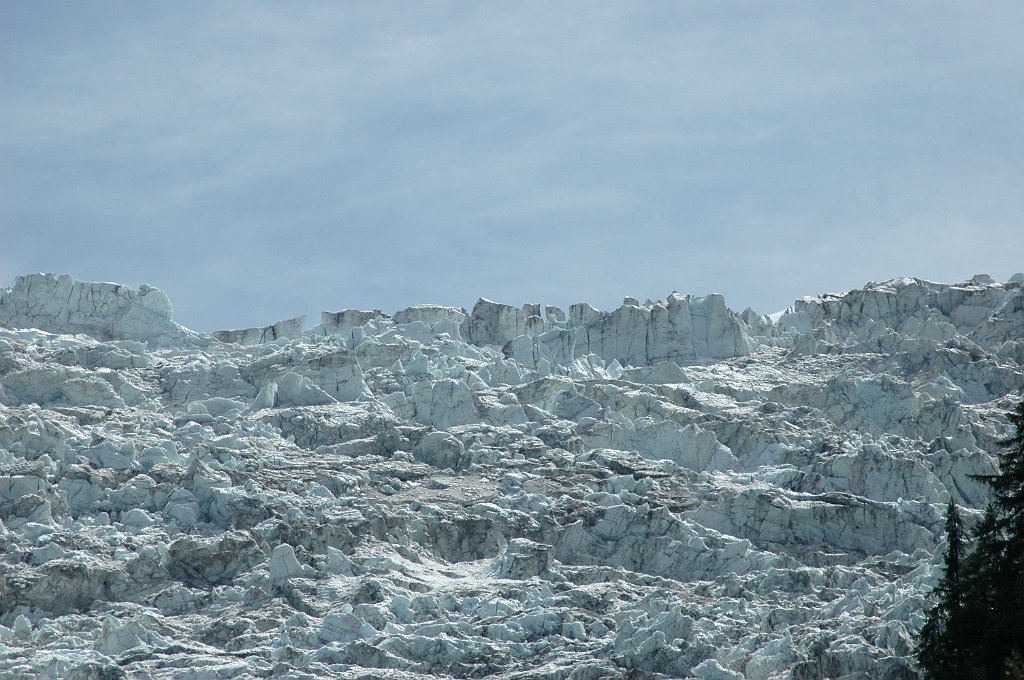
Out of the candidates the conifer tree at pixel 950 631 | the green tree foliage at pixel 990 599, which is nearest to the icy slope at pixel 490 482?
the conifer tree at pixel 950 631

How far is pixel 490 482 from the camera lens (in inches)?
3866

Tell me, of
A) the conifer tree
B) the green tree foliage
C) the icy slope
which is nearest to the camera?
the green tree foliage

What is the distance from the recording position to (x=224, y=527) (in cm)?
9081

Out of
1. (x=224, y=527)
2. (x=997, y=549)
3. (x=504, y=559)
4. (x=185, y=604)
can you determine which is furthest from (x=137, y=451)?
(x=997, y=549)

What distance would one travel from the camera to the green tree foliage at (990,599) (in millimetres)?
56656

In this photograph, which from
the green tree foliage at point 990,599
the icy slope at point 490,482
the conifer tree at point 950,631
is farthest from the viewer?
the icy slope at point 490,482

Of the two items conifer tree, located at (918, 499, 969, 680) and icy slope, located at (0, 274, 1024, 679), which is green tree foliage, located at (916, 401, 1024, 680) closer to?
conifer tree, located at (918, 499, 969, 680)

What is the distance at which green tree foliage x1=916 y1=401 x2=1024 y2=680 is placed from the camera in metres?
56.7

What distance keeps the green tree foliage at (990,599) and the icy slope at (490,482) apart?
15.3 metres

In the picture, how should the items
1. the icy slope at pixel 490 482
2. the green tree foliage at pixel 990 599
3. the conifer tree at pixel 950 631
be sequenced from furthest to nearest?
the icy slope at pixel 490 482, the conifer tree at pixel 950 631, the green tree foliage at pixel 990 599

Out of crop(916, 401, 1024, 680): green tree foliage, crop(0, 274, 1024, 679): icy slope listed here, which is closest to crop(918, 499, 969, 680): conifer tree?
crop(916, 401, 1024, 680): green tree foliage

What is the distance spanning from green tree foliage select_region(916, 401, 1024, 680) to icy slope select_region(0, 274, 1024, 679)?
50.0ft

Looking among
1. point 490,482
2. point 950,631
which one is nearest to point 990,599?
point 950,631

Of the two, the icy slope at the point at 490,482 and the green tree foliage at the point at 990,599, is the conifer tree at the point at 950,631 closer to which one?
the green tree foliage at the point at 990,599
